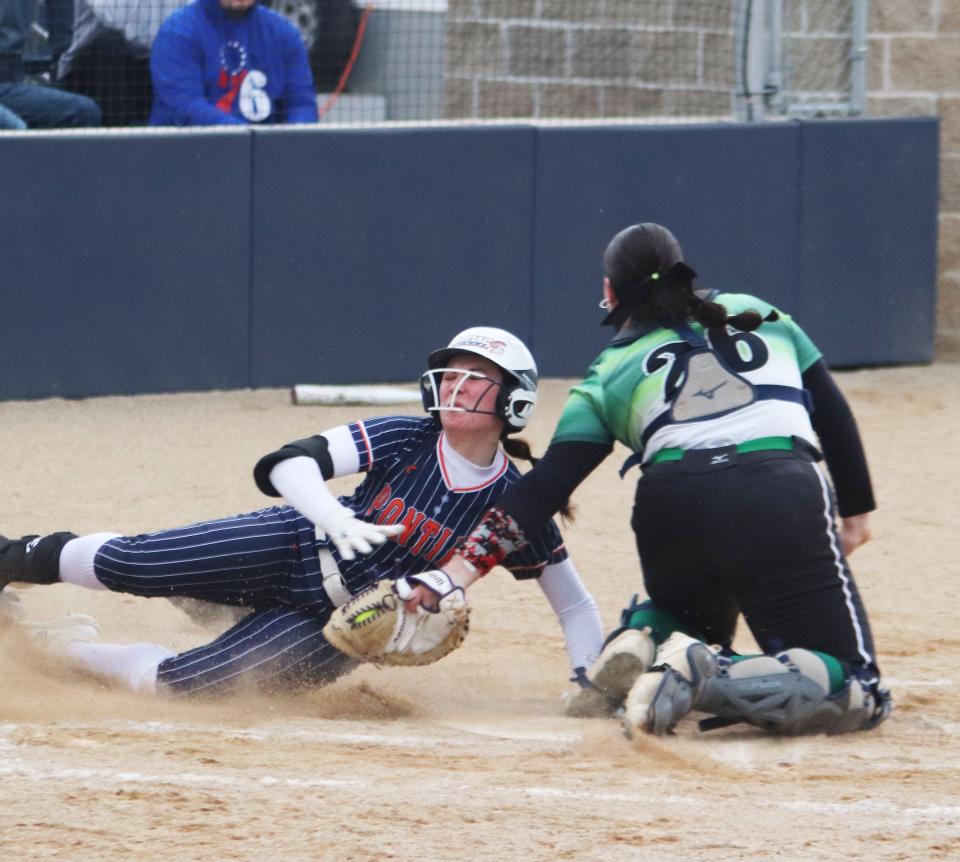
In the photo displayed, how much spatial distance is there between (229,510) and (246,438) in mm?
1242

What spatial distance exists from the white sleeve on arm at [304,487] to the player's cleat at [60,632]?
2.93 ft

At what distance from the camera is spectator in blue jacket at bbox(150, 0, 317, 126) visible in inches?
339

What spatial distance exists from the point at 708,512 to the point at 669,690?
486 millimetres

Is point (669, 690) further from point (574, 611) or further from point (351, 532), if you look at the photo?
point (351, 532)

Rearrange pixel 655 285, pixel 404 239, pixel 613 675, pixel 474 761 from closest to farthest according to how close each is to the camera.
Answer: pixel 474 761 → pixel 613 675 → pixel 655 285 → pixel 404 239

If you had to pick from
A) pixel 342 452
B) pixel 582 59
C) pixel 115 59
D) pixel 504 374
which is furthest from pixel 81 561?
pixel 582 59

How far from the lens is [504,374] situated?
4.46 metres

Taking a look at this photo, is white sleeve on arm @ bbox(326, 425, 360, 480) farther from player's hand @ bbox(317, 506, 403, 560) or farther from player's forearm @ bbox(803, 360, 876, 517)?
player's forearm @ bbox(803, 360, 876, 517)

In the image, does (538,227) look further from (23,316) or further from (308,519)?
(308,519)

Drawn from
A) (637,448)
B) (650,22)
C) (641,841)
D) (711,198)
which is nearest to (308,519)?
(637,448)

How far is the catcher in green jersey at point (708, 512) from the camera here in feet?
Answer: 13.2

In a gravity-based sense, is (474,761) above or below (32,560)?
below

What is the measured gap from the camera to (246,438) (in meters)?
7.89

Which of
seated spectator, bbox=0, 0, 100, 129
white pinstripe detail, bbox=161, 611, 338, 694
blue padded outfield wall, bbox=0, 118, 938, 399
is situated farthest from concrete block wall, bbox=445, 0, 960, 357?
white pinstripe detail, bbox=161, 611, 338, 694
